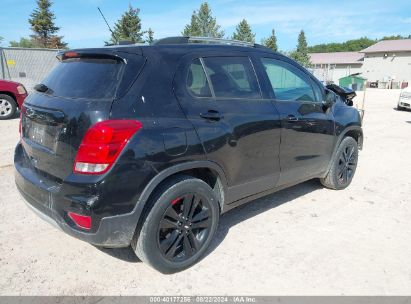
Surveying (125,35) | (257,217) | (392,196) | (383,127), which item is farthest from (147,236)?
(125,35)

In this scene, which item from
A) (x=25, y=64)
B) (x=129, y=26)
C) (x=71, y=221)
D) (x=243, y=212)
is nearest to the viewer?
(x=71, y=221)

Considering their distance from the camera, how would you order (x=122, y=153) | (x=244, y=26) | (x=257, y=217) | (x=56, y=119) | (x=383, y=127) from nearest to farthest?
(x=122, y=153) → (x=56, y=119) → (x=257, y=217) → (x=383, y=127) → (x=244, y=26)

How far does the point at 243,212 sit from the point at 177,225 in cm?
147

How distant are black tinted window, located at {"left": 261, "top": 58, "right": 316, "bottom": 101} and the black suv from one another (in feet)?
0.13

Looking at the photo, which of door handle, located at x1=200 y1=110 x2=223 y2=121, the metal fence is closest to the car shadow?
door handle, located at x1=200 y1=110 x2=223 y2=121

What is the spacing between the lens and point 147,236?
110 inches

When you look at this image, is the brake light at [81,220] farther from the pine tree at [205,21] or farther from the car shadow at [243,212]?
the pine tree at [205,21]

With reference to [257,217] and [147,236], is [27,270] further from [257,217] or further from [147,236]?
[257,217]

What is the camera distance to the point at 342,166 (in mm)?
5039

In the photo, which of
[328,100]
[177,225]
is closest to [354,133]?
[328,100]

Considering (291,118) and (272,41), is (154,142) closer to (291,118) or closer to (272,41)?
(291,118)

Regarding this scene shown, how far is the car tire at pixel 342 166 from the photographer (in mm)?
4879

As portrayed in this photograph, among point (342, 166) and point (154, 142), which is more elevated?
point (154, 142)

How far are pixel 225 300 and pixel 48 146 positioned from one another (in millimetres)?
1794
